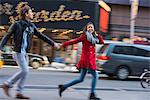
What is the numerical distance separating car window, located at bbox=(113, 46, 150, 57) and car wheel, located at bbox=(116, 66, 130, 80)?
23.6 inches

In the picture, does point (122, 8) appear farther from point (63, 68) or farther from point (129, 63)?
point (129, 63)

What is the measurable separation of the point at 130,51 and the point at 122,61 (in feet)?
1.69

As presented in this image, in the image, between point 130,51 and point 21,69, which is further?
point 130,51

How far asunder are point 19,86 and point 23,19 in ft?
3.97

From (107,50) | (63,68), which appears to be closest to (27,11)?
(107,50)

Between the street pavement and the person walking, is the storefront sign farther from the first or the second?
the person walking

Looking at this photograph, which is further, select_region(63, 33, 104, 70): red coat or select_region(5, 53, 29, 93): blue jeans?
select_region(63, 33, 104, 70): red coat

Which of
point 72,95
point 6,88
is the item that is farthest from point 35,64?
point 6,88

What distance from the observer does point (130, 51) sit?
18000 millimetres

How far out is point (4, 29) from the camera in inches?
1265

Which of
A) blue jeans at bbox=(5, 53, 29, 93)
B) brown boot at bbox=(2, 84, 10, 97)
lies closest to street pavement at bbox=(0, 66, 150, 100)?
brown boot at bbox=(2, 84, 10, 97)

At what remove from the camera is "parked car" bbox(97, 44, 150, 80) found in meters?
17.8

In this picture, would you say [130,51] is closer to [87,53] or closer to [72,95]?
[72,95]

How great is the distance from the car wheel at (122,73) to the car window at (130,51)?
0.60 metres
